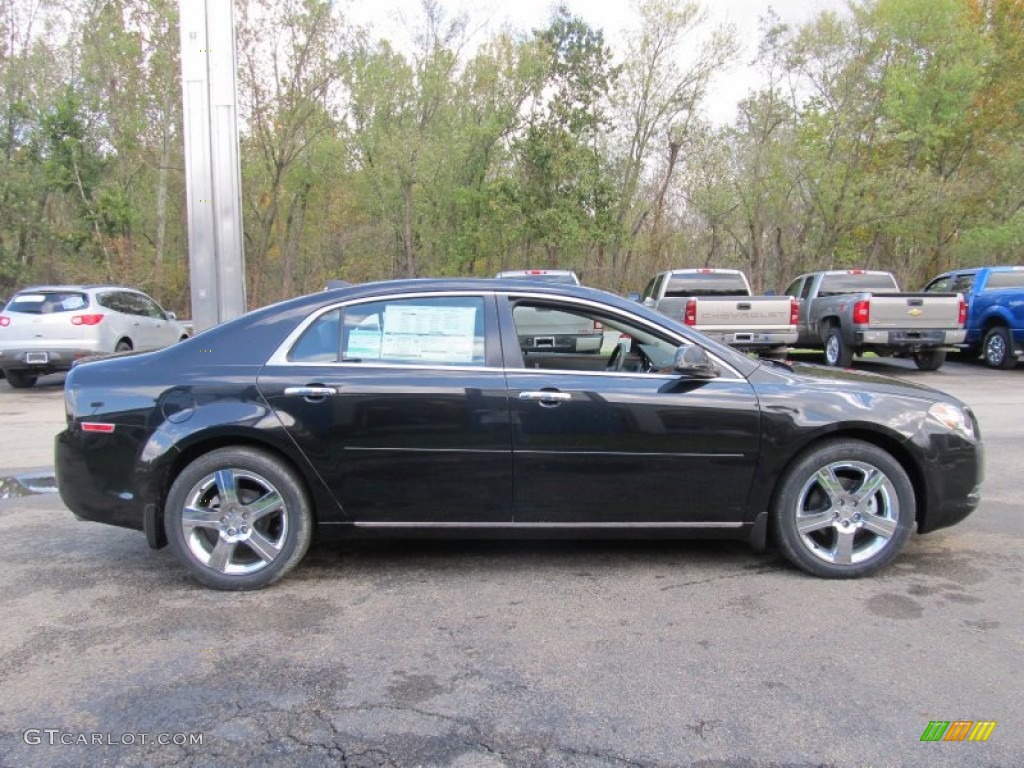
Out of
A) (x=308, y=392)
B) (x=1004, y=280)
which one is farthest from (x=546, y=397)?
(x=1004, y=280)

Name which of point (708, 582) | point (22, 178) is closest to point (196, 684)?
point (708, 582)

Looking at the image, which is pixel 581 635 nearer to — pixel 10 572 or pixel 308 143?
pixel 10 572

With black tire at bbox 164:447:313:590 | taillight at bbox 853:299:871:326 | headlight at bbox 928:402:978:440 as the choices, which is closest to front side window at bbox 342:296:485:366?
black tire at bbox 164:447:313:590

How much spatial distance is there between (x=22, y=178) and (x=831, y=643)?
94.0 ft

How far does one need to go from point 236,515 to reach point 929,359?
13.8m

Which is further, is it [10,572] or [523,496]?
[10,572]

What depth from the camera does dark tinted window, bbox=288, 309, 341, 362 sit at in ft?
12.9

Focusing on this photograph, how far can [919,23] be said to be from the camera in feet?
81.1

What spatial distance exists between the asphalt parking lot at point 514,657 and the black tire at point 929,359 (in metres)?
10.5

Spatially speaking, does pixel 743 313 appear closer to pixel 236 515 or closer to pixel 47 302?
pixel 236 515

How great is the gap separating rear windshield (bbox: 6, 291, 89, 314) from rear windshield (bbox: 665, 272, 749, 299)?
10245mm

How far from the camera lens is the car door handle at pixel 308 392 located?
150 inches

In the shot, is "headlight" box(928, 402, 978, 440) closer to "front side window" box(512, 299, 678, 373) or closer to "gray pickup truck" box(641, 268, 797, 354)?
"front side window" box(512, 299, 678, 373)

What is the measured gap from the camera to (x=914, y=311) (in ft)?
40.4
